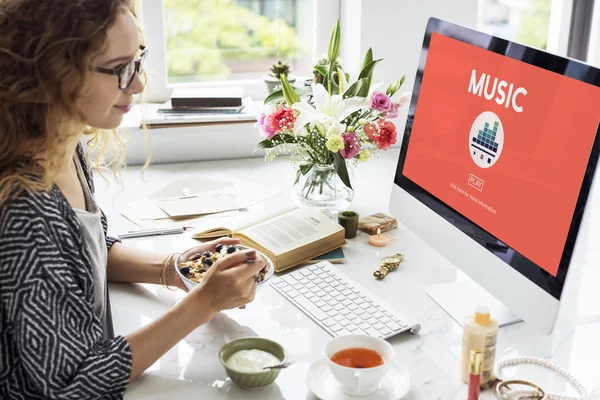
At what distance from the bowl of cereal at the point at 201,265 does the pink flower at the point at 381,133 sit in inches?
17.3

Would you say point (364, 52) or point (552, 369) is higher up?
point (364, 52)

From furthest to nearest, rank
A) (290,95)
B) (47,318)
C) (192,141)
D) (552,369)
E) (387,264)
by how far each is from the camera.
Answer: (192,141) → (290,95) → (387,264) → (552,369) → (47,318)

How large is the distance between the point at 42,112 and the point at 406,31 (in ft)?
4.94

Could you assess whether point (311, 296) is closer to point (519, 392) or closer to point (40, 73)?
point (519, 392)

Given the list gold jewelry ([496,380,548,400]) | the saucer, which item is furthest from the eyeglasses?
gold jewelry ([496,380,548,400])

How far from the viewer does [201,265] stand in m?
1.40

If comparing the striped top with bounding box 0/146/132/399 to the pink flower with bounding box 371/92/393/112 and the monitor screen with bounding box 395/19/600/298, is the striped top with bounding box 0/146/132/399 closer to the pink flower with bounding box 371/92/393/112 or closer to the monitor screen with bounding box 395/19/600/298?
the monitor screen with bounding box 395/19/600/298

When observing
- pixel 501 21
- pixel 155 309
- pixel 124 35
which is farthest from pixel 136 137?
pixel 501 21

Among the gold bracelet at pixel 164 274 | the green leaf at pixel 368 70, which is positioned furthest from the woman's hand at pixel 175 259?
the green leaf at pixel 368 70

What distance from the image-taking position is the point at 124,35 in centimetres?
117

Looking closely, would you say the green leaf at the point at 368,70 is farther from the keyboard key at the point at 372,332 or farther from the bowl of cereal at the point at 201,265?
the keyboard key at the point at 372,332

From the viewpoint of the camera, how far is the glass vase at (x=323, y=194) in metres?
1.81

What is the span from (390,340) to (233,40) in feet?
5.10

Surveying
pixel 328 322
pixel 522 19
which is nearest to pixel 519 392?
pixel 328 322
